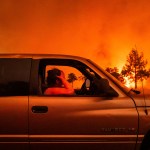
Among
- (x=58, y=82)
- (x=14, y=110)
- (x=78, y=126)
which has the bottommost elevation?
(x=78, y=126)

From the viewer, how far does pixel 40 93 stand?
5508 millimetres

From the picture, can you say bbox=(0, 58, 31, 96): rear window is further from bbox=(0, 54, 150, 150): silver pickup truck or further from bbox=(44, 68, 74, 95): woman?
bbox=(44, 68, 74, 95): woman

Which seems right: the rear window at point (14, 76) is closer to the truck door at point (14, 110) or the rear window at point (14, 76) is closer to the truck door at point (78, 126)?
the truck door at point (14, 110)

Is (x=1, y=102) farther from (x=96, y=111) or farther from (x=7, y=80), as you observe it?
(x=96, y=111)

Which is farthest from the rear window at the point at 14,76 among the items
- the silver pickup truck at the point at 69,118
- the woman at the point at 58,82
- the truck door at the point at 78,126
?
the woman at the point at 58,82

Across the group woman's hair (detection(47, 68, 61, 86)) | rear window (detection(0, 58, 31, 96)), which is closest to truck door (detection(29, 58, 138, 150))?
rear window (detection(0, 58, 31, 96))

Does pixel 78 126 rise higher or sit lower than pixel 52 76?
lower

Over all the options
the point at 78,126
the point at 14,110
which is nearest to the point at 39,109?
the point at 14,110

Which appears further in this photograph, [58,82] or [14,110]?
[58,82]

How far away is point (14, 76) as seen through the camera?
18.1 ft

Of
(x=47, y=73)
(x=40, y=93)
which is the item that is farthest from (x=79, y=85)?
(x=40, y=93)

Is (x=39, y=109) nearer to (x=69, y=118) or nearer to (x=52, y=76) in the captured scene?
(x=69, y=118)

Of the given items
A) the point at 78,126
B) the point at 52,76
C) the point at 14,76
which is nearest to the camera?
the point at 78,126

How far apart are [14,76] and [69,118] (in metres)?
0.82
